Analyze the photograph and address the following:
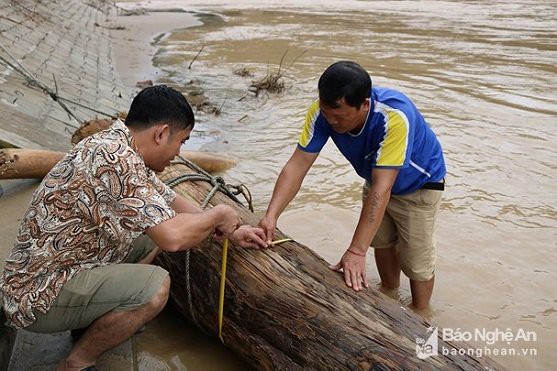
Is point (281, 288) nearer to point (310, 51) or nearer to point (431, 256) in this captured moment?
point (431, 256)

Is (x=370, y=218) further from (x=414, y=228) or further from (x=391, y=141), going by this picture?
(x=414, y=228)

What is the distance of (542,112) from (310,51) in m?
7.28

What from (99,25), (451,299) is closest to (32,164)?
(451,299)

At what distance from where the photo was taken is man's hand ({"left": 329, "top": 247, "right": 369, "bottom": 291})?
284 centimetres

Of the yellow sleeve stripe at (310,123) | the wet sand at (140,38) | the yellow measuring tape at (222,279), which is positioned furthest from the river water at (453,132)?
the yellow measuring tape at (222,279)

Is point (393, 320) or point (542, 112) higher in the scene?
point (393, 320)

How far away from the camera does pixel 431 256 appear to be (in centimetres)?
369

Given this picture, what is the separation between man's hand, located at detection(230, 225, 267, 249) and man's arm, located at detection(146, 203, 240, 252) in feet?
0.72

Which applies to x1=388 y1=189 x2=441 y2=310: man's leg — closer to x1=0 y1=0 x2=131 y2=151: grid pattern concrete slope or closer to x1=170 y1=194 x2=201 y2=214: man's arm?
x1=170 y1=194 x2=201 y2=214: man's arm

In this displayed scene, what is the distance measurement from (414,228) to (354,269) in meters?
0.85

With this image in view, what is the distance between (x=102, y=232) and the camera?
249 cm

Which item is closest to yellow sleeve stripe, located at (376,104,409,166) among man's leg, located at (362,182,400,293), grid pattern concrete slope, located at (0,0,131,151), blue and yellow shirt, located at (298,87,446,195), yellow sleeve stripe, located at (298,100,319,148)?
blue and yellow shirt, located at (298,87,446,195)

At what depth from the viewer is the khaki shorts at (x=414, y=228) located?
139 inches

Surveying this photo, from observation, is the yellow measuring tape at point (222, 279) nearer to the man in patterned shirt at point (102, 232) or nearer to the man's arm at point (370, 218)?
the man in patterned shirt at point (102, 232)
